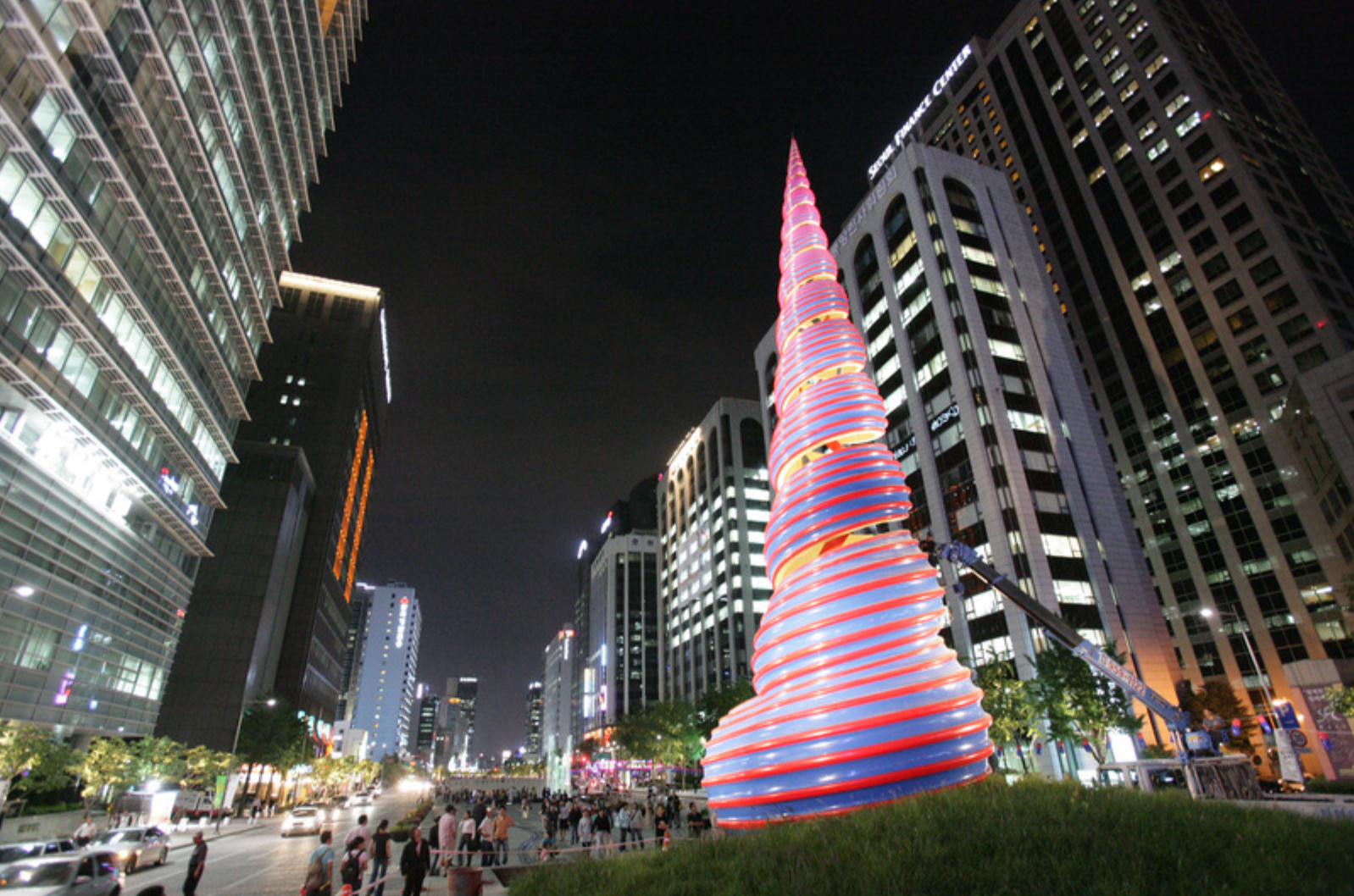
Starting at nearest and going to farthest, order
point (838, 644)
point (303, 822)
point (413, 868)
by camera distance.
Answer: point (838, 644) → point (413, 868) → point (303, 822)

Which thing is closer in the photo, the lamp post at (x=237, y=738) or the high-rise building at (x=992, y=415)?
the high-rise building at (x=992, y=415)

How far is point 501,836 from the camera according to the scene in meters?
19.7

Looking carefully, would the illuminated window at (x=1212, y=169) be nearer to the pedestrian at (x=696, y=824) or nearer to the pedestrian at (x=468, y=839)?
the pedestrian at (x=696, y=824)

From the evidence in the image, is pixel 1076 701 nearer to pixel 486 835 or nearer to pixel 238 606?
pixel 486 835

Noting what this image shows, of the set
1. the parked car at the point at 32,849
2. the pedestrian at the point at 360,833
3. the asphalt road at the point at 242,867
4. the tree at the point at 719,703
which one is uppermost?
the tree at the point at 719,703

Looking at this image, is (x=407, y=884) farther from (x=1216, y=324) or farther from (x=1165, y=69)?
(x=1165, y=69)

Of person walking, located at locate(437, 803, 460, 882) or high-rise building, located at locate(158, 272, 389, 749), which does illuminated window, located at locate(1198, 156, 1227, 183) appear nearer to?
person walking, located at locate(437, 803, 460, 882)

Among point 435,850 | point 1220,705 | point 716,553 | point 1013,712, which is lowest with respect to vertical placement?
point 435,850

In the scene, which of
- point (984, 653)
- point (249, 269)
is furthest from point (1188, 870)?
point (249, 269)

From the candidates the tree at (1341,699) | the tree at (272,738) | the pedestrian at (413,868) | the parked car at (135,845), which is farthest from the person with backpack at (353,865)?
the tree at (272,738)

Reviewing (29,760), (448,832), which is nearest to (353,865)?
(448,832)

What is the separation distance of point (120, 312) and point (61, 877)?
37326 millimetres

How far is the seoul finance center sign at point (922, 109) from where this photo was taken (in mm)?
114875

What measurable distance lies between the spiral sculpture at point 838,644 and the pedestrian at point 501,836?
9063 millimetres
